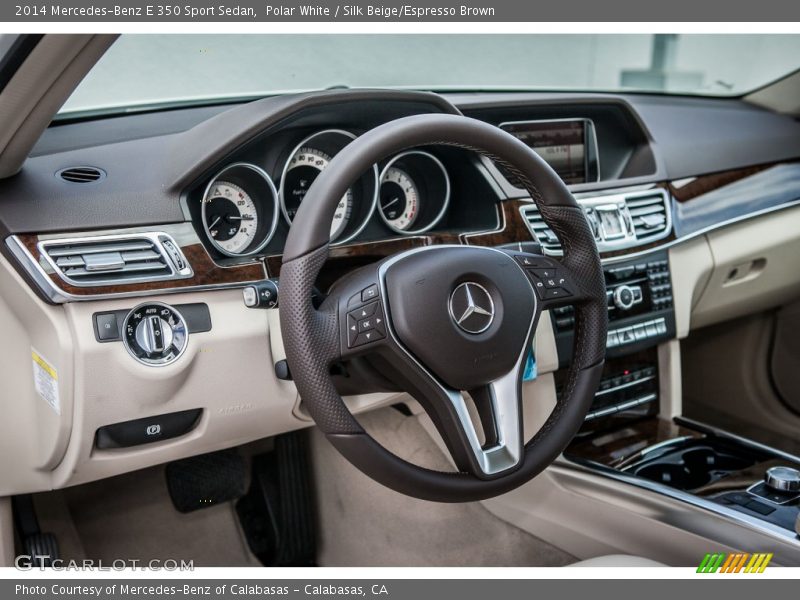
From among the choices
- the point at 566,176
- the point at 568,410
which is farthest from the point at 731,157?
the point at 568,410

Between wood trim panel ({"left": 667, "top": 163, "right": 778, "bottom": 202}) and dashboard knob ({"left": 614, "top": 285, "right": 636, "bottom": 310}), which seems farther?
wood trim panel ({"left": 667, "top": 163, "right": 778, "bottom": 202})

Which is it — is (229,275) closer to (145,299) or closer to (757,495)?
(145,299)

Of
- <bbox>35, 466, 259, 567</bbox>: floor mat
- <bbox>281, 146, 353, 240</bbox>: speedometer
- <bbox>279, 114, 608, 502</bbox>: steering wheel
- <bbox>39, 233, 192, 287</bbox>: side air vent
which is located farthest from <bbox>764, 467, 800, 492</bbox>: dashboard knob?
<bbox>35, 466, 259, 567</bbox>: floor mat

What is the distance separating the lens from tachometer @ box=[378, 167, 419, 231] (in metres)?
1.69

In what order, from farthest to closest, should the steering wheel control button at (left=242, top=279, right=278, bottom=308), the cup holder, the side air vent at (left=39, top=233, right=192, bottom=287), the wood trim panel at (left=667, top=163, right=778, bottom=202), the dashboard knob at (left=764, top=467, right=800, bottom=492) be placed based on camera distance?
the wood trim panel at (left=667, top=163, right=778, bottom=202) → the cup holder → the dashboard knob at (left=764, top=467, right=800, bottom=492) → the steering wheel control button at (left=242, top=279, right=278, bottom=308) → the side air vent at (left=39, top=233, right=192, bottom=287)

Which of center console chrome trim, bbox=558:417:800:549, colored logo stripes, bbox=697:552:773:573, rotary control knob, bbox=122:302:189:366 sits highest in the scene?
rotary control knob, bbox=122:302:189:366

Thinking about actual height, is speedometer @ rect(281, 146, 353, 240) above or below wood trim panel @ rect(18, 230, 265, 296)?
above

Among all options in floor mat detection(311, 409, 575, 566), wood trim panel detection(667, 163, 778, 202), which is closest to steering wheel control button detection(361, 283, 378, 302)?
floor mat detection(311, 409, 575, 566)

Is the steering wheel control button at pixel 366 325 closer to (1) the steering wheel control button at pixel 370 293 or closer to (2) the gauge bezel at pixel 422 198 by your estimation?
(1) the steering wheel control button at pixel 370 293

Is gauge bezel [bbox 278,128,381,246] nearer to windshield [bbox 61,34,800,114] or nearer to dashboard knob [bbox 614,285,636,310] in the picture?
windshield [bbox 61,34,800,114]

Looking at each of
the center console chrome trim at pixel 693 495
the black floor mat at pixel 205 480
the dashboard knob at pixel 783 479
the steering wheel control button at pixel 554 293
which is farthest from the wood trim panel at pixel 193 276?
the dashboard knob at pixel 783 479

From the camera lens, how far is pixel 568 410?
4.49 feet

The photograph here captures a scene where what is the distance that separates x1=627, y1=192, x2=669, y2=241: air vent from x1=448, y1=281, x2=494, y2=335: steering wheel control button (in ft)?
2.72

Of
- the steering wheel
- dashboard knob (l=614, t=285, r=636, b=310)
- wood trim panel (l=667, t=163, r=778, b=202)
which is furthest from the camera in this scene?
wood trim panel (l=667, t=163, r=778, b=202)
